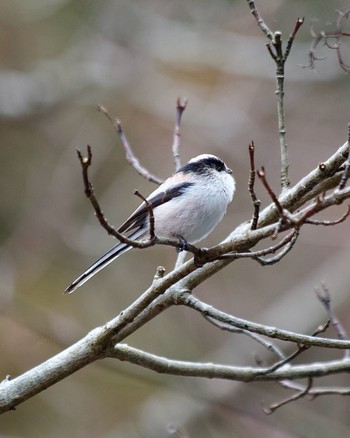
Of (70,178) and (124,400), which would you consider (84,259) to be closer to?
(70,178)

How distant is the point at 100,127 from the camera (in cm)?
870

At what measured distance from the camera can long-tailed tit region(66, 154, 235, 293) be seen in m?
3.97

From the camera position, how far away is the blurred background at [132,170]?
24.8ft

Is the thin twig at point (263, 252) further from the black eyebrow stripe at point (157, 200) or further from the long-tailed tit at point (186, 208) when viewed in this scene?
the black eyebrow stripe at point (157, 200)

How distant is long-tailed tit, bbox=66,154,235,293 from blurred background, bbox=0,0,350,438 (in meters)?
3.12

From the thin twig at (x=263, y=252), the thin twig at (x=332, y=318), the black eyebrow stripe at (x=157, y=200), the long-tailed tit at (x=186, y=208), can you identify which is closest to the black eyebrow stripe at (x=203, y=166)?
the long-tailed tit at (x=186, y=208)

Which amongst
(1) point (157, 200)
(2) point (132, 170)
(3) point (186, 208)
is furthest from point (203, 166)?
(2) point (132, 170)

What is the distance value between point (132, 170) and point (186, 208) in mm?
4568

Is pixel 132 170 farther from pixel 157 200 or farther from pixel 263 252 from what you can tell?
pixel 263 252

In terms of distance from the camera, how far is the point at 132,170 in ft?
28.0

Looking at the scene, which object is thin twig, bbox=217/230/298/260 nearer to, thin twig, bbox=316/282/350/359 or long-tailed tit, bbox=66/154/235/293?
long-tailed tit, bbox=66/154/235/293

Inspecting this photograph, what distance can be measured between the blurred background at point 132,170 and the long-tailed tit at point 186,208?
3.12 meters

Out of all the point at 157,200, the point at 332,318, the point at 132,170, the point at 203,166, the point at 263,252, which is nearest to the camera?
the point at 263,252

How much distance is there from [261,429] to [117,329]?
4.45 meters
